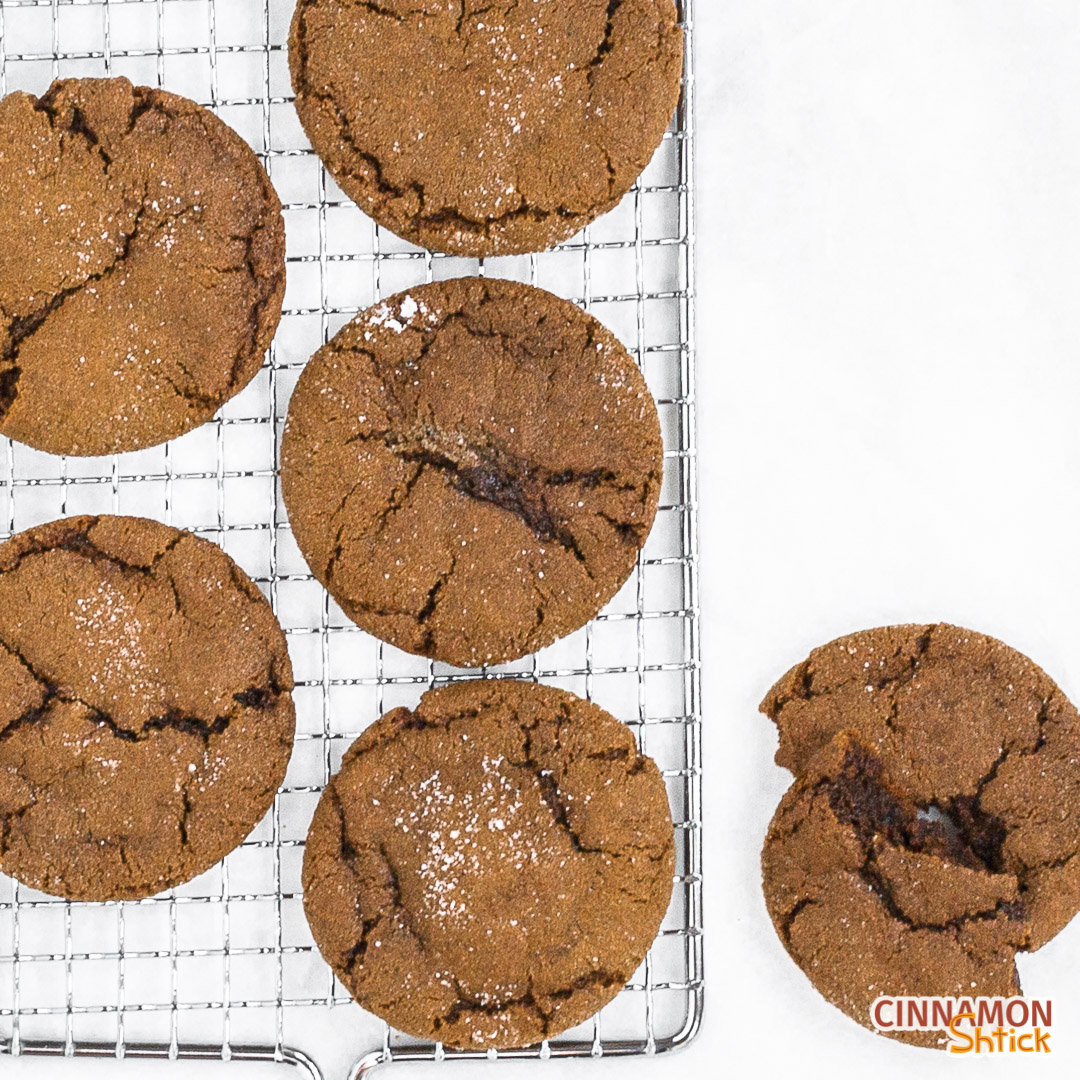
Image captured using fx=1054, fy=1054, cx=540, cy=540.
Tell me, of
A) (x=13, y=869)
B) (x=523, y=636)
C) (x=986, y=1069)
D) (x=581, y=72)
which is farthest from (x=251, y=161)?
(x=986, y=1069)

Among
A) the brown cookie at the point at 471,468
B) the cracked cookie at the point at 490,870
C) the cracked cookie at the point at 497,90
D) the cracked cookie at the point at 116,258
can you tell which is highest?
the cracked cookie at the point at 497,90

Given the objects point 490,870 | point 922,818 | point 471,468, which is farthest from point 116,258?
point 922,818

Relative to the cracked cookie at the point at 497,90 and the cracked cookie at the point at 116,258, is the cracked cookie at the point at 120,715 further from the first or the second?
the cracked cookie at the point at 497,90

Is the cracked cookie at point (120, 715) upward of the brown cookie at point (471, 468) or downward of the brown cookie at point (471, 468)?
downward

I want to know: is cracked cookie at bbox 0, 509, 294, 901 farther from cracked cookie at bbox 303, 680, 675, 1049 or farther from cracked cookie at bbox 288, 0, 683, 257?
cracked cookie at bbox 288, 0, 683, 257

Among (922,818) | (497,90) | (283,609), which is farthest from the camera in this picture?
(283,609)

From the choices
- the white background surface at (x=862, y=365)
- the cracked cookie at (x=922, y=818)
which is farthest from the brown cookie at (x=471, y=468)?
the cracked cookie at (x=922, y=818)

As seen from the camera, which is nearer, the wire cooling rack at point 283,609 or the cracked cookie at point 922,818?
the cracked cookie at point 922,818

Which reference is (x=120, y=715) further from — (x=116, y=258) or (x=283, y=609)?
(x=116, y=258)

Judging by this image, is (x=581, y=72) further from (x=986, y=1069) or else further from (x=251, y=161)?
(x=986, y=1069)
